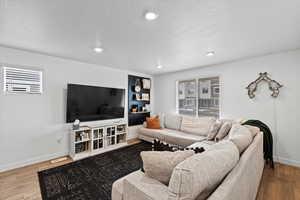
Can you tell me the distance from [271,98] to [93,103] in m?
4.15

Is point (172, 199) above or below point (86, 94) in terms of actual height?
below

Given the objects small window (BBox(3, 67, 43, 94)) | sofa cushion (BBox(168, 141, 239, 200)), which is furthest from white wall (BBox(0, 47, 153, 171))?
sofa cushion (BBox(168, 141, 239, 200))

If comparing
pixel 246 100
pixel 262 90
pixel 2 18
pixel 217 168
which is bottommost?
pixel 217 168

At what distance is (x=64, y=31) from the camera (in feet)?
6.34

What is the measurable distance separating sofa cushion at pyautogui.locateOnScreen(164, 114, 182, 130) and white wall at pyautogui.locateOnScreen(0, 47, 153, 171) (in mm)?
2641

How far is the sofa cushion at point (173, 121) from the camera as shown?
13.5 ft

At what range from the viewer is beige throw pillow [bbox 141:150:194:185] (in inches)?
39.7

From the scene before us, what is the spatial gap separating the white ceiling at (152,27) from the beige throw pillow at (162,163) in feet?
4.82

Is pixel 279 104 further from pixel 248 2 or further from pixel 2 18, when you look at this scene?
pixel 2 18

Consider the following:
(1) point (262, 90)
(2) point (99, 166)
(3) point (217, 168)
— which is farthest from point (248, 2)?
(2) point (99, 166)

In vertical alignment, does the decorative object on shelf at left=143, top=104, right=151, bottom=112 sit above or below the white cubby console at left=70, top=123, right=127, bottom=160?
above

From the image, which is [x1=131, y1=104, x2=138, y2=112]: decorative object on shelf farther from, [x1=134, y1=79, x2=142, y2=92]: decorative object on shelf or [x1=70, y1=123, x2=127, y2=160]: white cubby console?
[x1=70, y1=123, x2=127, y2=160]: white cubby console

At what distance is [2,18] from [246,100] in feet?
14.8

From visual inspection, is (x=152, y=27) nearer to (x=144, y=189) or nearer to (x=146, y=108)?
(x=144, y=189)
